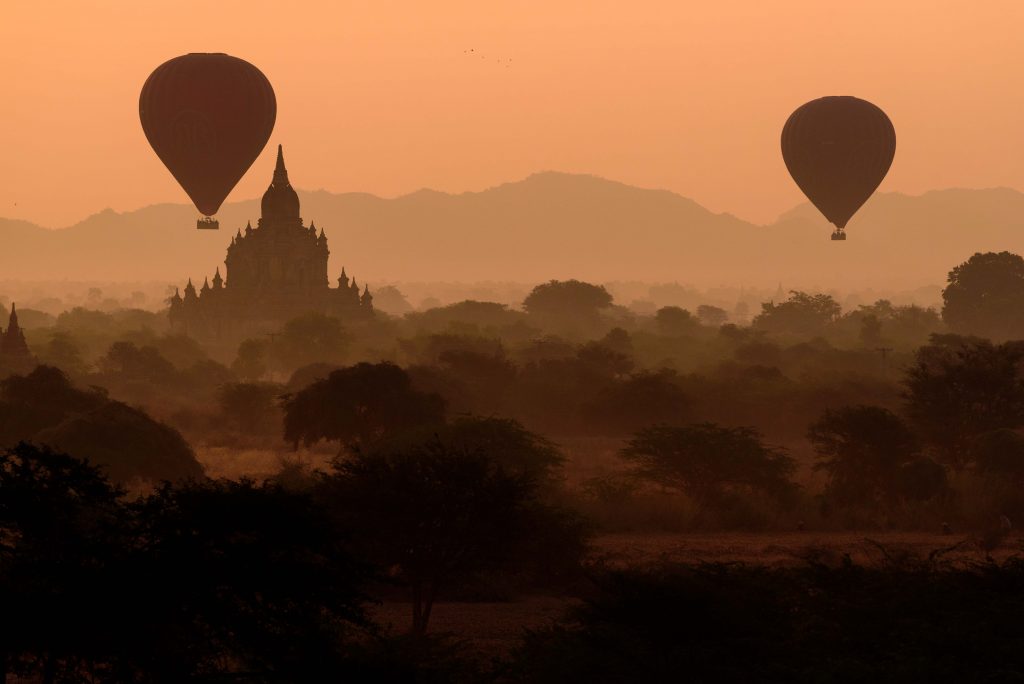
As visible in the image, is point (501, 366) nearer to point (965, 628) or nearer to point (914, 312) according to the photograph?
point (965, 628)

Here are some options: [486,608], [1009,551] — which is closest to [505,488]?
[486,608]

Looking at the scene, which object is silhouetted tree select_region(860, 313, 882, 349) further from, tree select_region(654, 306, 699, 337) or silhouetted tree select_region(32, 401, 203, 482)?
silhouetted tree select_region(32, 401, 203, 482)

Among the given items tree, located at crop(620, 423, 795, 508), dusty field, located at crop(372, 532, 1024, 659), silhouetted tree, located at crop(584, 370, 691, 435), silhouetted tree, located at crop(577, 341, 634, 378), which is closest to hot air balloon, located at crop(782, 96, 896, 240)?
silhouetted tree, located at crop(577, 341, 634, 378)

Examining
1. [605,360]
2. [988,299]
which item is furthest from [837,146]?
[988,299]

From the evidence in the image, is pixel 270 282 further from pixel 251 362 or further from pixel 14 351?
pixel 14 351

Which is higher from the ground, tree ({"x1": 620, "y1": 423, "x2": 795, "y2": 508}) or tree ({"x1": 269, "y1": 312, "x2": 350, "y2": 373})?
tree ({"x1": 269, "y1": 312, "x2": 350, "y2": 373})
